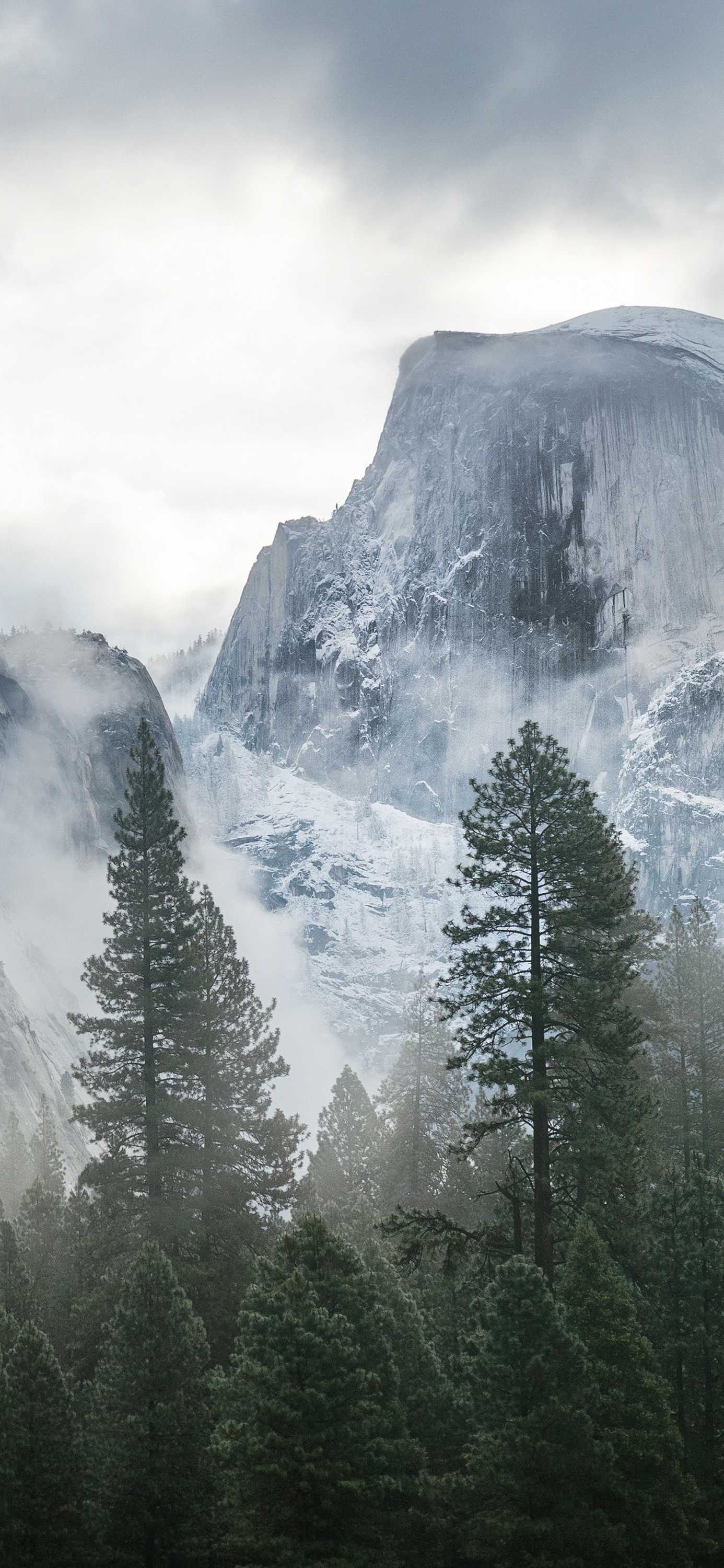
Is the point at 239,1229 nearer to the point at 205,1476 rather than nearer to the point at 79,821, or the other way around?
the point at 205,1476

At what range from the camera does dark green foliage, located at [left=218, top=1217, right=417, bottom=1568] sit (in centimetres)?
1625

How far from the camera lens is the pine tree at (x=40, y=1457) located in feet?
61.9

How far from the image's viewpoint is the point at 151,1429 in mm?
19297

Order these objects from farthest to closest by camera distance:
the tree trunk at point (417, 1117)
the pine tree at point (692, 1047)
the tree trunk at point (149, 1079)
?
1. the tree trunk at point (417, 1117)
2. the pine tree at point (692, 1047)
3. the tree trunk at point (149, 1079)

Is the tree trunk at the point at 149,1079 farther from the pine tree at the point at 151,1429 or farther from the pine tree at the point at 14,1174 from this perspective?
the pine tree at the point at 14,1174

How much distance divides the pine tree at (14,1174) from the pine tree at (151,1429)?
23.6 metres

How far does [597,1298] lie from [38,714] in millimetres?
143304

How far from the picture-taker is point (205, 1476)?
19281 millimetres

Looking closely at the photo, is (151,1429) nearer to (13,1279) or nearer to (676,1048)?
(13,1279)

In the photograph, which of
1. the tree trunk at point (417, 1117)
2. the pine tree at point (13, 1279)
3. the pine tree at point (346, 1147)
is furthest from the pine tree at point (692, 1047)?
the pine tree at point (13, 1279)

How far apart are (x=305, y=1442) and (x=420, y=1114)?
2052cm

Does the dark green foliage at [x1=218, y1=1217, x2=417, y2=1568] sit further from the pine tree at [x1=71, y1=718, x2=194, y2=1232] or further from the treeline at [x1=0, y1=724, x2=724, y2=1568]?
the pine tree at [x1=71, y1=718, x2=194, y2=1232]

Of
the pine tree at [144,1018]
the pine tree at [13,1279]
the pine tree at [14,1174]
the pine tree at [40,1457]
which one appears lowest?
the pine tree at [40,1457]

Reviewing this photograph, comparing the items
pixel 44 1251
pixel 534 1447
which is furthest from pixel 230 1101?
pixel 534 1447
